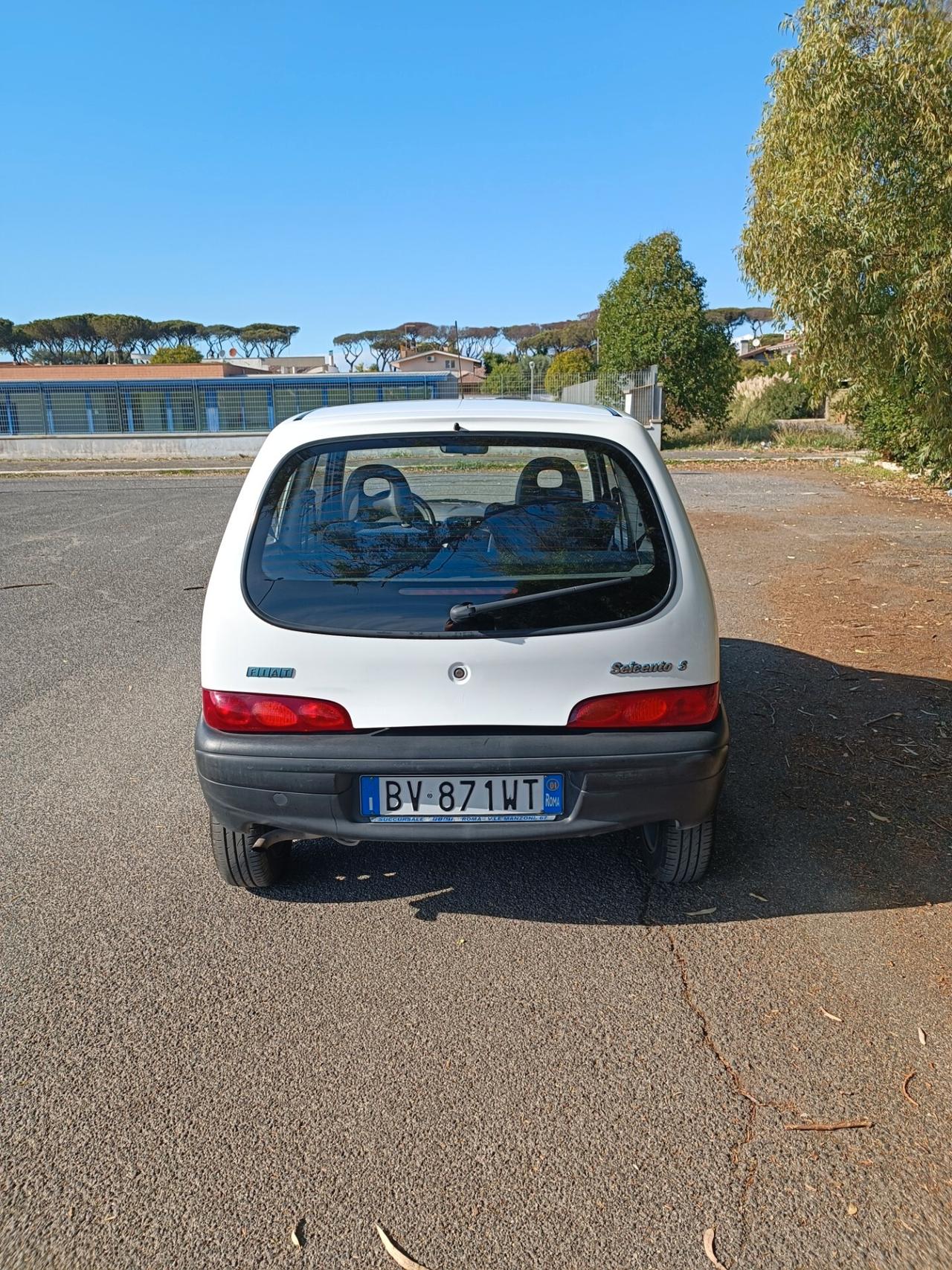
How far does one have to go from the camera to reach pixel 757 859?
148 inches

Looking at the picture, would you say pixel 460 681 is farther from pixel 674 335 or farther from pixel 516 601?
pixel 674 335

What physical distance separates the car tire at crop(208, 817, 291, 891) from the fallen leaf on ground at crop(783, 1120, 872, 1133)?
1.77 metres

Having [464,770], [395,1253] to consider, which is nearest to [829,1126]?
[395,1253]

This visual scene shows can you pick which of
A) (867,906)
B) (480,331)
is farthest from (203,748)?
(480,331)

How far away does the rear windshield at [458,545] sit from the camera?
3.00 meters

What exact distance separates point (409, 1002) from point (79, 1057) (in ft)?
2.87

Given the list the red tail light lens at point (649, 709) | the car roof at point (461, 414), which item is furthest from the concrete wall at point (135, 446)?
the red tail light lens at point (649, 709)

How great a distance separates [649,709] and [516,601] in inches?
20.2

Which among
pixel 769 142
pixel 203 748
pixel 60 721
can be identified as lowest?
pixel 60 721

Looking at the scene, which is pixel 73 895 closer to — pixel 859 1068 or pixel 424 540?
pixel 424 540

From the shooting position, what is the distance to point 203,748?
309 cm

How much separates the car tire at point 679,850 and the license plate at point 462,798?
50cm

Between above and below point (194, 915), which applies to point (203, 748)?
above

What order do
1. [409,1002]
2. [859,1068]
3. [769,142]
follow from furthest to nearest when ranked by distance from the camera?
1. [769,142]
2. [409,1002]
3. [859,1068]
